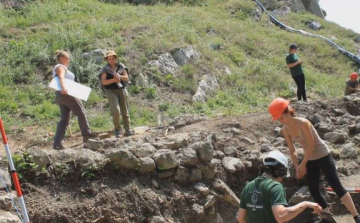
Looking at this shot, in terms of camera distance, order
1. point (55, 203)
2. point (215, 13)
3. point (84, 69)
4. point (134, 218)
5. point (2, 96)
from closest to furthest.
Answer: point (55, 203) → point (134, 218) → point (2, 96) → point (84, 69) → point (215, 13)

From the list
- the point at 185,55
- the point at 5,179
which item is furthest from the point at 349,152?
the point at 185,55

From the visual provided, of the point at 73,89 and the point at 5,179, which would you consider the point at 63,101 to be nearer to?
the point at 73,89

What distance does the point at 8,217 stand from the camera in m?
5.18

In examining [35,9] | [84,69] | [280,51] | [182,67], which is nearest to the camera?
[84,69]

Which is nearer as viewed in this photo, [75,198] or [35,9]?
[75,198]

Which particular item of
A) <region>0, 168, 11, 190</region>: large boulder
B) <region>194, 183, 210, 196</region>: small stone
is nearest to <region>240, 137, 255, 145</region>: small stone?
<region>194, 183, 210, 196</region>: small stone

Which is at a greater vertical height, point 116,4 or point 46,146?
point 116,4

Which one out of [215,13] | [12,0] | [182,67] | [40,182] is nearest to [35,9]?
[12,0]

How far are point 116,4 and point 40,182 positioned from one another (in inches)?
564

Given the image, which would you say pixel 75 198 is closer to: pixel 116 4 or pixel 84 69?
pixel 84 69

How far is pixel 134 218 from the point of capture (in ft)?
20.9

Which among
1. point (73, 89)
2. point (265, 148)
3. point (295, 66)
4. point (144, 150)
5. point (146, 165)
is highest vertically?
point (73, 89)

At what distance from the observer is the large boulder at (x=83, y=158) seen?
633 cm

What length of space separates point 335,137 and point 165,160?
3.78m
